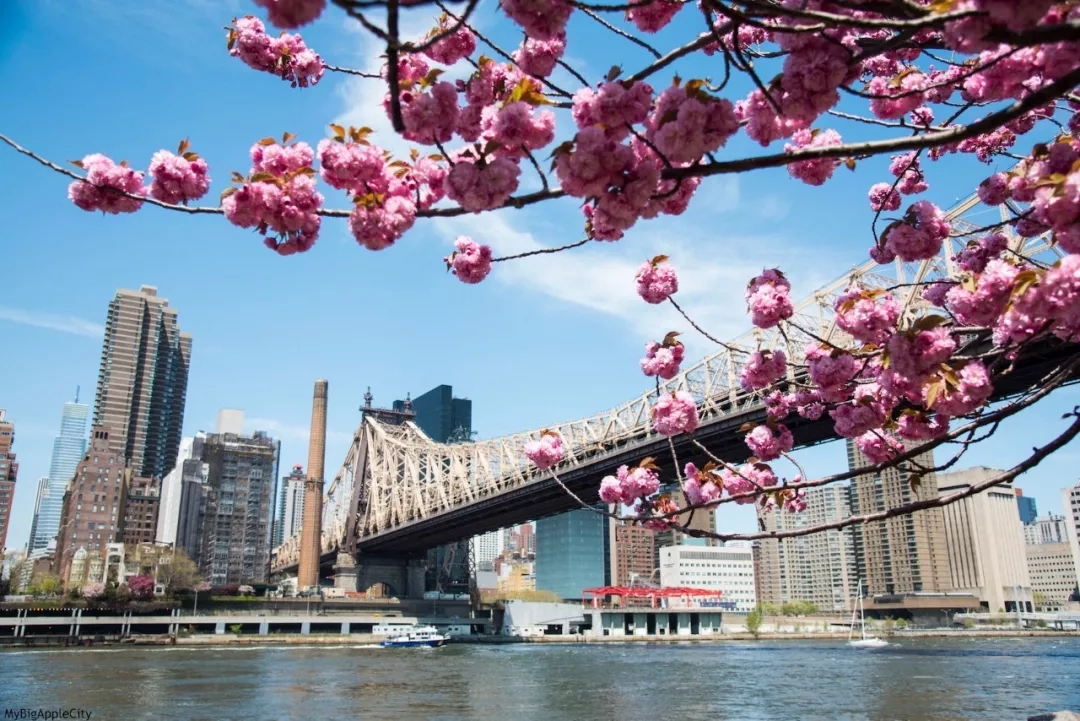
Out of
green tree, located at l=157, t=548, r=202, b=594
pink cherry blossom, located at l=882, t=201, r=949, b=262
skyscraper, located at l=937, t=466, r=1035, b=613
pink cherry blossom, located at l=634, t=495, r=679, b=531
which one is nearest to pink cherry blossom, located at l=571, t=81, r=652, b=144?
pink cherry blossom, located at l=882, t=201, r=949, b=262

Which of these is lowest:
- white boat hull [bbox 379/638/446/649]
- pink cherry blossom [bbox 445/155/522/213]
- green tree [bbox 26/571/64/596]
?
white boat hull [bbox 379/638/446/649]

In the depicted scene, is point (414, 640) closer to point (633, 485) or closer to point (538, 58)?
point (633, 485)

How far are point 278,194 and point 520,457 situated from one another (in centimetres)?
7554

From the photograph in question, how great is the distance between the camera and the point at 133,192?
18.3 ft

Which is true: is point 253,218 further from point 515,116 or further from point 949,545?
point 949,545

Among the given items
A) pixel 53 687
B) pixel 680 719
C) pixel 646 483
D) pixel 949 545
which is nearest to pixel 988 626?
pixel 949 545

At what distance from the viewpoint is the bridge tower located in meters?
96.0

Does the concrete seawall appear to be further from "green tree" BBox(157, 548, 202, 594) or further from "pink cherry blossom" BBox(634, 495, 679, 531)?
"pink cherry blossom" BBox(634, 495, 679, 531)

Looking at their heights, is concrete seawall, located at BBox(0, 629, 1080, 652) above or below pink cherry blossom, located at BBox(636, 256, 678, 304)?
below

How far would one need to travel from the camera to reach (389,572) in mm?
101688

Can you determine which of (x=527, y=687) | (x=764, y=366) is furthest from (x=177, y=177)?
(x=527, y=687)

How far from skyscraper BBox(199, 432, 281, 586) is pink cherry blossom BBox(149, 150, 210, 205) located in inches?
5173

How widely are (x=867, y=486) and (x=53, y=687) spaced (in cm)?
17724

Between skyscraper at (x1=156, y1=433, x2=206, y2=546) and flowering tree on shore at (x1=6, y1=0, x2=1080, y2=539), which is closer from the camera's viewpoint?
flowering tree on shore at (x1=6, y1=0, x2=1080, y2=539)
